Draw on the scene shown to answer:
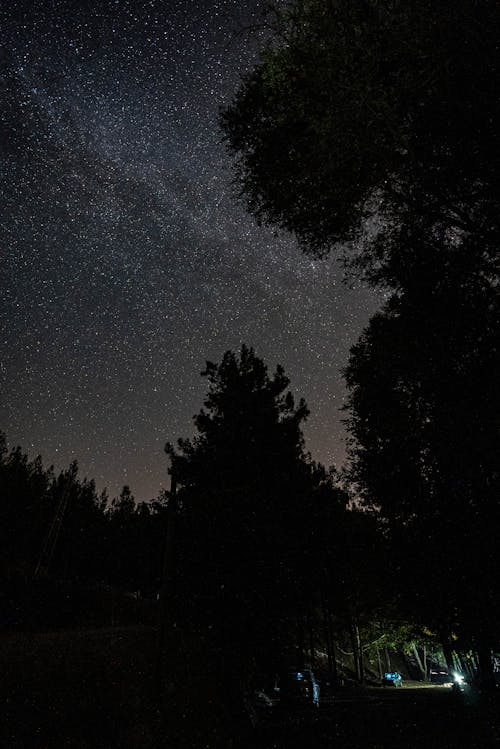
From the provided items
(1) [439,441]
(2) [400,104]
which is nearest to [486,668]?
(1) [439,441]

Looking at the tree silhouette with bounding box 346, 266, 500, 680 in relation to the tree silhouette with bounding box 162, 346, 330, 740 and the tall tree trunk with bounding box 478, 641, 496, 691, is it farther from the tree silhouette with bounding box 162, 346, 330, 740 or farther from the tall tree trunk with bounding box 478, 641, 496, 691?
the tree silhouette with bounding box 162, 346, 330, 740

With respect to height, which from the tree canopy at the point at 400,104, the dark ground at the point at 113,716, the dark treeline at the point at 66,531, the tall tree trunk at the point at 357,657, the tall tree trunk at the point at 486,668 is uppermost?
the dark treeline at the point at 66,531

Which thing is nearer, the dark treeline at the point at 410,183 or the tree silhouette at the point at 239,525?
the dark treeline at the point at 410,183

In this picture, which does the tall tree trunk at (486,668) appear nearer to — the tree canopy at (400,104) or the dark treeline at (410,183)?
the dark treeline at (410,183)

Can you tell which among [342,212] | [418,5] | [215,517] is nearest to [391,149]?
[418,5]

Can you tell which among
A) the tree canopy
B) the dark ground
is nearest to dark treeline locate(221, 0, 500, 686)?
the tree canopy

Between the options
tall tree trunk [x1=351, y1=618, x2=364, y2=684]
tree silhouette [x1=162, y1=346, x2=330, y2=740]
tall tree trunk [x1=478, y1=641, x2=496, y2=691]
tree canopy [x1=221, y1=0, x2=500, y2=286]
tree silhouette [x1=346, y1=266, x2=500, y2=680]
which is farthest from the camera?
tall tree trunk [x1=351, y1=618, x2=364, y2=684]

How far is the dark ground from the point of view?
25.9ft

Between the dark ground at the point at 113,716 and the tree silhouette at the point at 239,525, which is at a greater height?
the tree silhouette at the point at 239,525

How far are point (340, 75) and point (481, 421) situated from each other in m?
8.43

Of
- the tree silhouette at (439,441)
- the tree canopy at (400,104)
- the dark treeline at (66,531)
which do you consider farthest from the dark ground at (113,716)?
the dark treeline at (66,531)

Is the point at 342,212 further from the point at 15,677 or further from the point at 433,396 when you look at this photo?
the point at 15,677

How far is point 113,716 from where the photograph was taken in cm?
903

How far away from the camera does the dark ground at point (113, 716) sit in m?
7.90
